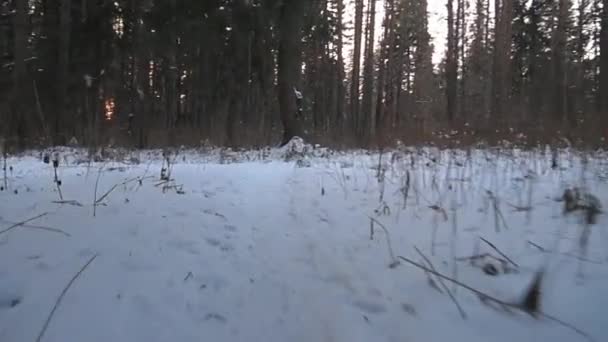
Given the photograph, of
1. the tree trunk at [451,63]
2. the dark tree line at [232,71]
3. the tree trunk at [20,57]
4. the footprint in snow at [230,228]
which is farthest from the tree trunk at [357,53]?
the footprint in snow at [230,228]

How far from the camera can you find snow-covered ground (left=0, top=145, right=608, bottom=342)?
6.13ft

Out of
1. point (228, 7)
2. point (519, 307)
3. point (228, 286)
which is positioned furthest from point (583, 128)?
point (228, 7)

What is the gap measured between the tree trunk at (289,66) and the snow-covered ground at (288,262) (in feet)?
21.5

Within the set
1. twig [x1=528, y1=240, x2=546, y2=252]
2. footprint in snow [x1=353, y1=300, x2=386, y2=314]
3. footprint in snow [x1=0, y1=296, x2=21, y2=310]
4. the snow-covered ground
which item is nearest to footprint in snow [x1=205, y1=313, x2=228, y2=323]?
the snow-covered ground

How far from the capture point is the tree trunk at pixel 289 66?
10047 mm

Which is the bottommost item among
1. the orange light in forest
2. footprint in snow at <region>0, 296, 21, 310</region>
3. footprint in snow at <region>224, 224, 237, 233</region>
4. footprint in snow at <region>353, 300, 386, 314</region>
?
footprint in snow at <region>353, 300, 386, 314</region>

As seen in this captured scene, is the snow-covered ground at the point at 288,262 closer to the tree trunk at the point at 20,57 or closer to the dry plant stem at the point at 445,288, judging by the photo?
the dry plant stem at the point at 445,288

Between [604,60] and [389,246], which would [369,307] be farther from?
[604,60]

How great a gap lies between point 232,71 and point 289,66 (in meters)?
5.93

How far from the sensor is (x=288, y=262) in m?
2.40

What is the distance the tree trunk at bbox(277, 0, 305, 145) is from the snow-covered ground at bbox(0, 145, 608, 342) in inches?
257

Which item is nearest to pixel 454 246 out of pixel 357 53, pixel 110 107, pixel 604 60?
pixel 604 60

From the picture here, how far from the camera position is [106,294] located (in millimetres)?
2004

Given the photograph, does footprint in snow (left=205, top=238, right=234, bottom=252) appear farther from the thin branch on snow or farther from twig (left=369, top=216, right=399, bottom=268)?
twig (left=369, top=216, right=399, bottom=268)
